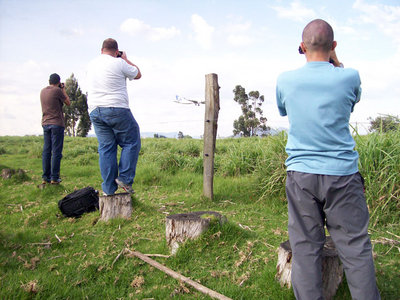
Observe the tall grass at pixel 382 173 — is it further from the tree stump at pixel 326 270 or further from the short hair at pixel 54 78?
the short hair at pixel 54 78

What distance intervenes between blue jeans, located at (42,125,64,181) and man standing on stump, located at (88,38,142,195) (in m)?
2.42

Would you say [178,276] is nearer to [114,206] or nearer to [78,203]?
[114,206]

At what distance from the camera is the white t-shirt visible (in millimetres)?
4633

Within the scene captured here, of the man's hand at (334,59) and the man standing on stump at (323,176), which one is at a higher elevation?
the man's hand at (334,59)

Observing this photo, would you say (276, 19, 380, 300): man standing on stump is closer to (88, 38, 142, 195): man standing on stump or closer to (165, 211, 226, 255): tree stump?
(165, 211, 226, 255): tree stump

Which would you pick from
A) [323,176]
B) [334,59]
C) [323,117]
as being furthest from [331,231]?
[334,59]

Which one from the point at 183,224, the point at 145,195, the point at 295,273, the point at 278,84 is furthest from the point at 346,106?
the point at 145,195

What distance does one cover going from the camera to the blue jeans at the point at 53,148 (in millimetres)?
6730

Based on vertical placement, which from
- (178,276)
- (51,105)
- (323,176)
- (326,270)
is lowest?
(178,276)

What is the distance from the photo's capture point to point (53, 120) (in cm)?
669

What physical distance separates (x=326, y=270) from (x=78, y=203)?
3.98 metres

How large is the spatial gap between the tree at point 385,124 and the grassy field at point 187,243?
30cm

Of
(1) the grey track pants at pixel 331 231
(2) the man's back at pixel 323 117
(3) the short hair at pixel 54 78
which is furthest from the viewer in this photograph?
(3) the short hair at pixel 54 78

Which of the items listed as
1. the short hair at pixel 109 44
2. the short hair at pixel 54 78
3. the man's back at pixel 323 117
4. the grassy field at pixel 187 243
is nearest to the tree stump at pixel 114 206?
the grassy field at pixel 187 243
